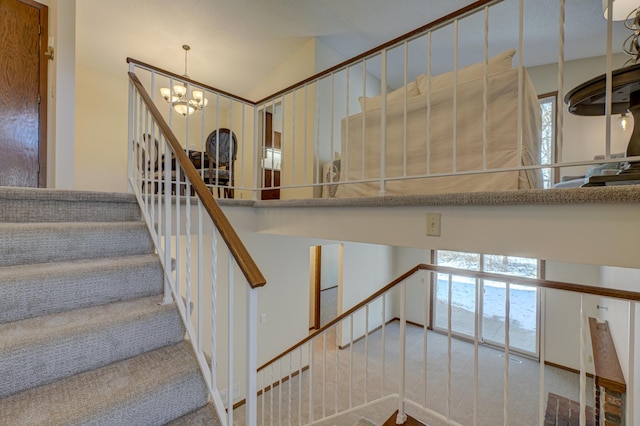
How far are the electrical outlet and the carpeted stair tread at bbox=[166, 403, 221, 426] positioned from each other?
1330mm

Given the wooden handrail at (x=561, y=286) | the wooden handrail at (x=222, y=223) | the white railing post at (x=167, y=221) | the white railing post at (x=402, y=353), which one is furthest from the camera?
the white railing post at (x=402, y=353)

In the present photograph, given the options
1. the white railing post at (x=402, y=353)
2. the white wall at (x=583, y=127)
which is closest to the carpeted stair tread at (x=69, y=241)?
the white railing post at (x=402, y=353)

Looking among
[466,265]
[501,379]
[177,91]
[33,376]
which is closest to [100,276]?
[33,376]

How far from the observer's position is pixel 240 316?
3189 mm

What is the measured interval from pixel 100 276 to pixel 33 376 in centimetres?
47

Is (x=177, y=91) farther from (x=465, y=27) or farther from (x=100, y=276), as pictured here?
(x=465, y=27)

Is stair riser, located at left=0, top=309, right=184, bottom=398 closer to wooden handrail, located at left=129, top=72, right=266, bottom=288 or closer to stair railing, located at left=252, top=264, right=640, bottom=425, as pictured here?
wooden handrail, located at left=129, top=72, right=266, bottom=288

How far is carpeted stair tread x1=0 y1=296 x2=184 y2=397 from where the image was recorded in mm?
1044

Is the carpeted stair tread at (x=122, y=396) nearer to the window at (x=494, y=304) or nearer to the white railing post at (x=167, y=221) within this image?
the white railing post at (x=167, y=221)

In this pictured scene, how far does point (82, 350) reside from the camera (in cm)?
117

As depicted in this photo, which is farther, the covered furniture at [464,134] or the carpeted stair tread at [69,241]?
the covered furniture at [464,134]

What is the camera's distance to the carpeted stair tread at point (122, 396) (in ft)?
3.16

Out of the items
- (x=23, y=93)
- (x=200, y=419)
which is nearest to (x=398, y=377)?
(x=200, y=419)

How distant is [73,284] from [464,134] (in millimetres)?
2285
